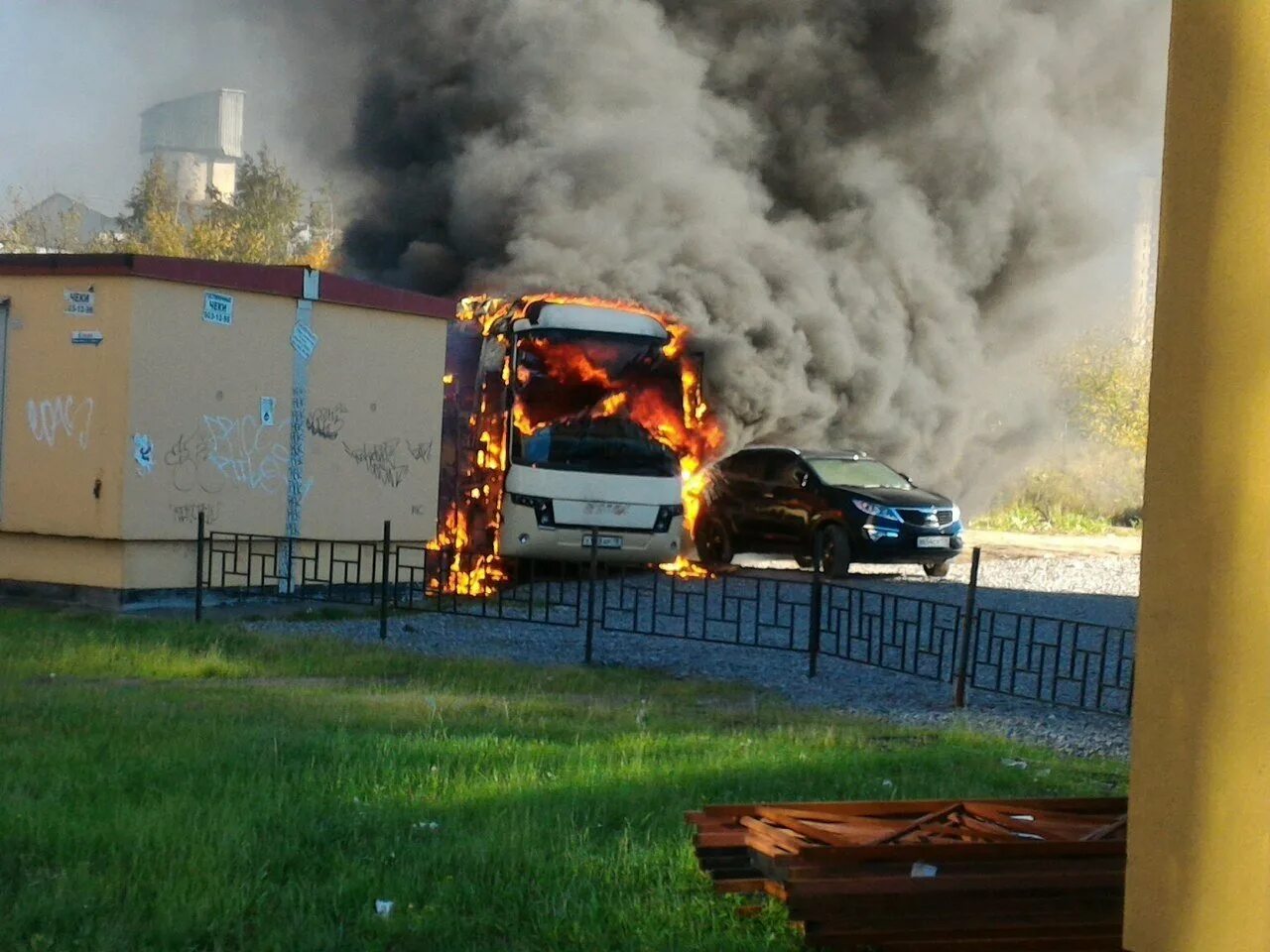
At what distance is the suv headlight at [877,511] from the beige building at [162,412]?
6727 mm

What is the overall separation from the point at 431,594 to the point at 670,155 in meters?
16.3

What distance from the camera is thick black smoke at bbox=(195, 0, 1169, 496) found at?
92.4ft

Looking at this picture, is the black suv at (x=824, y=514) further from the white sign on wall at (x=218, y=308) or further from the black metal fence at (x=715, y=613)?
the white sign on wall at (x=218, y=308)

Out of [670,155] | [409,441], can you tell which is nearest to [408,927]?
[409,441]

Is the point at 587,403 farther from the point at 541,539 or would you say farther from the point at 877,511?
the point at 877,511

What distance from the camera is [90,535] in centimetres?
1444

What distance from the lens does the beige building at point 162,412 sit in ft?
47.4

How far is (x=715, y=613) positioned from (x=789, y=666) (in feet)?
11.8

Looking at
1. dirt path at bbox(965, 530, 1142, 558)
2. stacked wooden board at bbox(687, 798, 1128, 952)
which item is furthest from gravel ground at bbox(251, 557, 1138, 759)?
dirt path at bbox(965, 530, 1142, 558)

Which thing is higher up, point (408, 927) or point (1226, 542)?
point (1226, 542)

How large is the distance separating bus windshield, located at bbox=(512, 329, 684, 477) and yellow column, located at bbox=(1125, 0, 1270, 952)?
15.5 meters

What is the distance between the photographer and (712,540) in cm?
2269

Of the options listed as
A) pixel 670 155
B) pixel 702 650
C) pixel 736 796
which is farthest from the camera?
pixel 670 155

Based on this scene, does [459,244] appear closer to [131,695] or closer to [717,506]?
[717,506]
